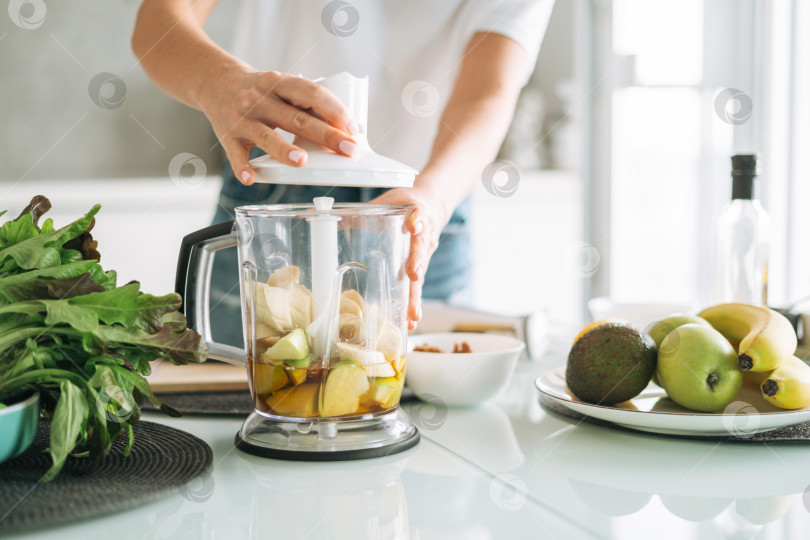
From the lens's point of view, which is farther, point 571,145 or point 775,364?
point 571,145

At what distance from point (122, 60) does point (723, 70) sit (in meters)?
2.02

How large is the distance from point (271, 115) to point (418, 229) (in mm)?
159

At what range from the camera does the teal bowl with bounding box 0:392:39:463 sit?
488mm

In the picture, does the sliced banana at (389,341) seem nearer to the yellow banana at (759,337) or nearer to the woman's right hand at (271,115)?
the woman's right hand at (271,115)

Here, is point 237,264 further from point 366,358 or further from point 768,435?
point 768,435

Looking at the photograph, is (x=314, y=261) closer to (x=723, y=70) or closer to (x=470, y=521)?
(x=470, y=521)

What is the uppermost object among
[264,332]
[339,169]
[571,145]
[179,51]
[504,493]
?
[571,145]

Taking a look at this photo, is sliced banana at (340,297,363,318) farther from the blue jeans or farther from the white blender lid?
the blue jeans

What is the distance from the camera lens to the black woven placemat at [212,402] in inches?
29.0

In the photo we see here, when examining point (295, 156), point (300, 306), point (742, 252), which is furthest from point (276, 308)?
point (742, 252)

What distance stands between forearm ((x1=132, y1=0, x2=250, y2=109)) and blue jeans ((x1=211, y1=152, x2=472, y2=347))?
308mm

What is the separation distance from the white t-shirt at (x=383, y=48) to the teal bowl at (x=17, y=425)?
798mm

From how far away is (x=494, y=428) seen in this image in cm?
71

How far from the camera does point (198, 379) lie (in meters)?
0.83
